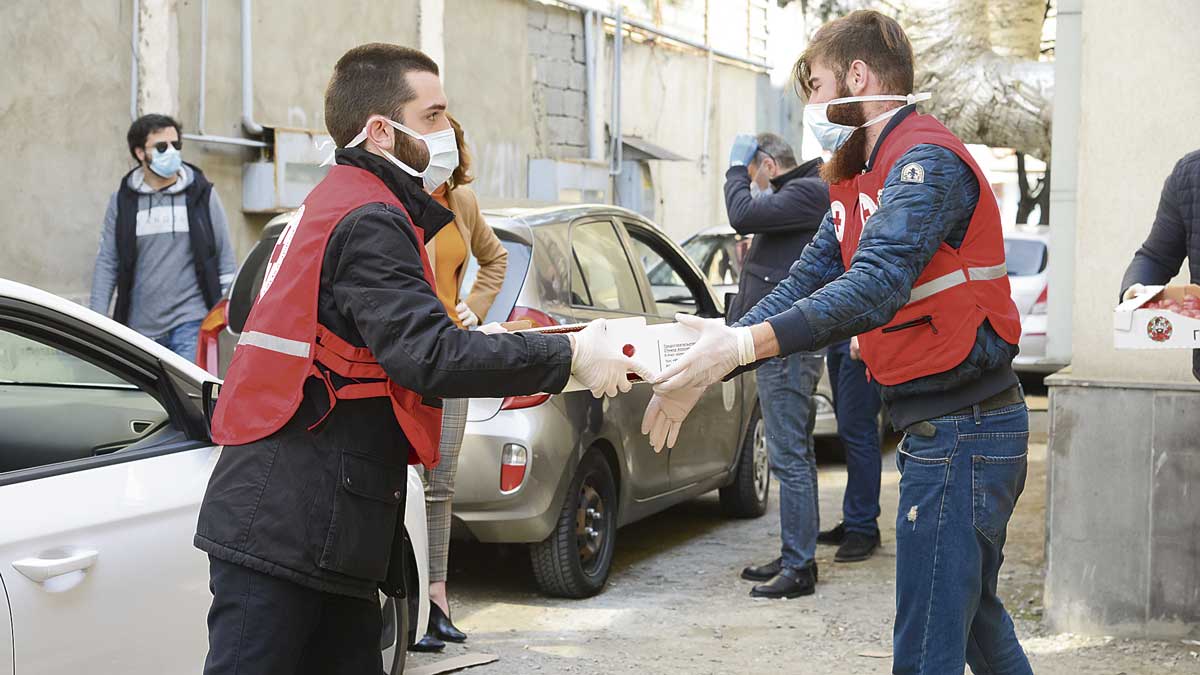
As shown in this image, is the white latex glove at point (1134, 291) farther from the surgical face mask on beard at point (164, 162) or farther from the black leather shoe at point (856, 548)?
the surgical face mask on beard at point (164, 162)

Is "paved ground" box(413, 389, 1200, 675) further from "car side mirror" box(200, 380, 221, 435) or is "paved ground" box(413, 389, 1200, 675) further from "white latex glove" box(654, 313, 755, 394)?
"white latex glove" box(654, 313, 755, 394)

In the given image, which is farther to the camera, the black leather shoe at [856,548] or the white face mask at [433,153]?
the black leather shoe at [856,548]

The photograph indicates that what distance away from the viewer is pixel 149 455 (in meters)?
3.60

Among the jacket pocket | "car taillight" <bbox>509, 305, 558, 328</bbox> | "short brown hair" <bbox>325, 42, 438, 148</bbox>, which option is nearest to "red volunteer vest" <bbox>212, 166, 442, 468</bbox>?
the jacket pocket

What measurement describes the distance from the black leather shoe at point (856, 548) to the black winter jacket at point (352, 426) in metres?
4.59

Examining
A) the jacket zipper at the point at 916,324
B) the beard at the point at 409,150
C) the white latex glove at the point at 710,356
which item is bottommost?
the white latex glove at the point at 710,356

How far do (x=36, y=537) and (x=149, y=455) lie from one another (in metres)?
0.48

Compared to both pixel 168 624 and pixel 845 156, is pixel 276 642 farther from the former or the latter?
pixel 845 156

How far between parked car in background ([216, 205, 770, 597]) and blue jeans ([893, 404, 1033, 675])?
265 centimetres

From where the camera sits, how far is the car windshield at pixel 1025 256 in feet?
45.0

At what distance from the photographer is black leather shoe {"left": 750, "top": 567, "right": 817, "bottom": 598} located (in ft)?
21.1

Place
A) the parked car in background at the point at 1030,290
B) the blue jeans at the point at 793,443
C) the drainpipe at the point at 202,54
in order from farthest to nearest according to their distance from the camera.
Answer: the parked car in background at the point at 1030,290 → the drainpipe at the point at 202,54 → the blue jeans at the point at 793,443

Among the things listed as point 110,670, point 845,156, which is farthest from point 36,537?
point 845,156

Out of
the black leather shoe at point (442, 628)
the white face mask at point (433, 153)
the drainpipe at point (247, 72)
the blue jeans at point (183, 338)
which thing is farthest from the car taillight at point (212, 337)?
the drainpipe at point (247, 72)
